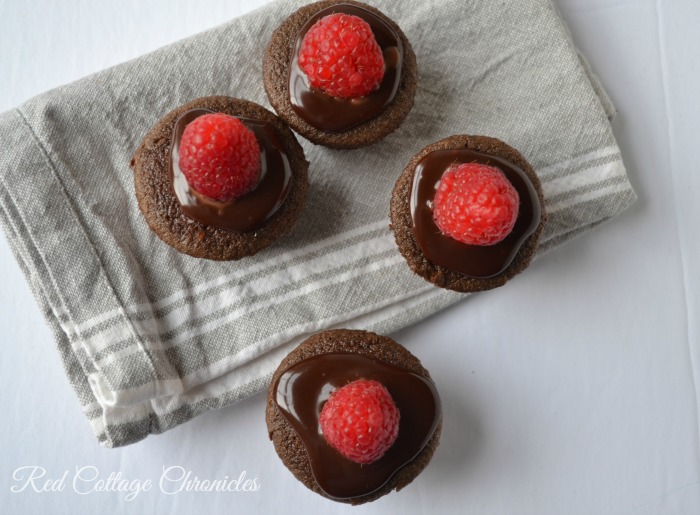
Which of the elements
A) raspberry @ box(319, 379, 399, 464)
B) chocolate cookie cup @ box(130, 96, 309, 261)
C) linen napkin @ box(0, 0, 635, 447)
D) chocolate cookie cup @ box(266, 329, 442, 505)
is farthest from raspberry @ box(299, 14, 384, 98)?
raspberry @ box(319, 379, 399, 464)

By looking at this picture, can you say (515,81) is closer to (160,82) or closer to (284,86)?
(284,86)

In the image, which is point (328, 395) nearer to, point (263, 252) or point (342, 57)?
point (263, 252)

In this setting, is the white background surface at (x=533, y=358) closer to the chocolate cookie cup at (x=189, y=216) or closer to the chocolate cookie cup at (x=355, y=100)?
the chocolate cookie cup at (x=355, y=100)

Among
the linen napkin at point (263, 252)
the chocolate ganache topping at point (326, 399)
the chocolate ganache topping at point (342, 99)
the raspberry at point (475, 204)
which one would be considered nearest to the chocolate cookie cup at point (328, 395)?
the chocolate ganache topping at point (326, 399)

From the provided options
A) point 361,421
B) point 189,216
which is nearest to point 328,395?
point 361,421

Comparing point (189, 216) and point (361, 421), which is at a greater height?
point (189, 216)
